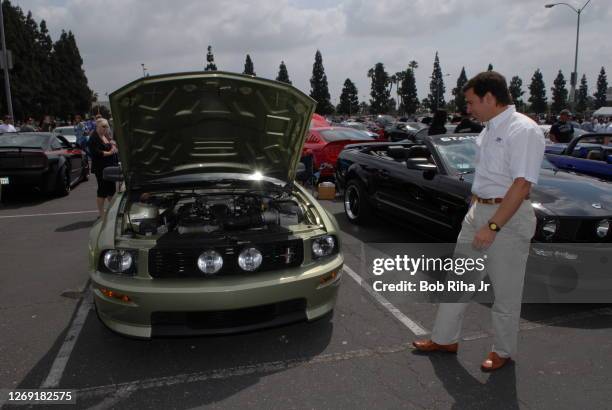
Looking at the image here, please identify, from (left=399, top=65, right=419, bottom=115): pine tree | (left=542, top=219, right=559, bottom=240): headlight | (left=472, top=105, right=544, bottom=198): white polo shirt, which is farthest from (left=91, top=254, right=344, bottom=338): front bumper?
(left=399, top=65, right=419, bottom=115): pine tree

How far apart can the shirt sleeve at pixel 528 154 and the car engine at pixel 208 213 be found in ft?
5.56

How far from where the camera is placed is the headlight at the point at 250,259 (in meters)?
3.13

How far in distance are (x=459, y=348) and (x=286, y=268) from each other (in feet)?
4.40

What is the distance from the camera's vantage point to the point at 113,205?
12.5 ft

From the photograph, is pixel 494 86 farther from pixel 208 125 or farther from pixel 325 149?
pixel 325 149

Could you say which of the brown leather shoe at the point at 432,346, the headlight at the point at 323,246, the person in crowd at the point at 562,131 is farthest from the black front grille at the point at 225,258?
the person in crowd at the point at 562,131

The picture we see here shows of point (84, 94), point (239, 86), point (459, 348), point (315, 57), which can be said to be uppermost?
point (315, 57)

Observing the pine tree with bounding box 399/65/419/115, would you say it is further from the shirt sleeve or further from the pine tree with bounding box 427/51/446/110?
the shirt sleeve

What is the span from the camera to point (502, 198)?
2869 mm

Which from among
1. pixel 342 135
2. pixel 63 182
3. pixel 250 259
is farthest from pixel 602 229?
pixel 63 182

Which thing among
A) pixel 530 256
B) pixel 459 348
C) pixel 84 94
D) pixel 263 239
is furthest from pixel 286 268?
pixel 84 94

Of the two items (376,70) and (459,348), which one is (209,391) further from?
(376,70)

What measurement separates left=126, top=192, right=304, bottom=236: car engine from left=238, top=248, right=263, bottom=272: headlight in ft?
1.18

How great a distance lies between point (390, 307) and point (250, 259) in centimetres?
157
